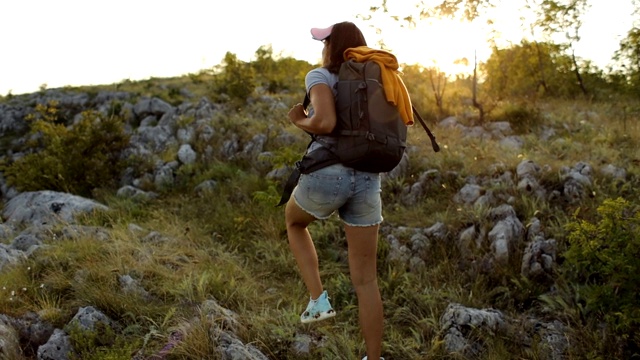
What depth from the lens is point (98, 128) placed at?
11.4m

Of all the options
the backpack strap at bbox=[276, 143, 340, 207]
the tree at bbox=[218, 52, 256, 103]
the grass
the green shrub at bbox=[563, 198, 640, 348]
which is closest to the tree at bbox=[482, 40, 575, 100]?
the grass

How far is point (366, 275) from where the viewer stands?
3.35 m

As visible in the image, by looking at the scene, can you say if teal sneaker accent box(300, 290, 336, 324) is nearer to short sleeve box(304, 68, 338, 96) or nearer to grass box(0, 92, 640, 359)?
grass box(0, 92, 640, 359)

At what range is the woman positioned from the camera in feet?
10.2

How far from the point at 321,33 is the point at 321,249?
390cm

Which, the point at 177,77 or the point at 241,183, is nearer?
the point at 241,183

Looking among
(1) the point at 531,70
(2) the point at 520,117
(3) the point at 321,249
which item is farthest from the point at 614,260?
(1) the point at 531,70

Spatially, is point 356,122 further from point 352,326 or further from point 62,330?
point 62,330

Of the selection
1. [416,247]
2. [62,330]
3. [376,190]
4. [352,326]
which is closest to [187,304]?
[62,330]

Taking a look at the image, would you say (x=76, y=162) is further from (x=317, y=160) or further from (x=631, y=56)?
(x=631, y=56)

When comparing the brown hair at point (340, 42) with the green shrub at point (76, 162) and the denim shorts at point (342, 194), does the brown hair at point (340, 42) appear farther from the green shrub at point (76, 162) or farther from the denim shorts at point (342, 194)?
the green shrub at point (76, 162)

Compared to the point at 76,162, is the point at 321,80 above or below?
above

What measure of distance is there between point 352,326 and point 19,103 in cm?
1903

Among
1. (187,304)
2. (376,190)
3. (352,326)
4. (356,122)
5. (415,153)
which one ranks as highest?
(356,122)
